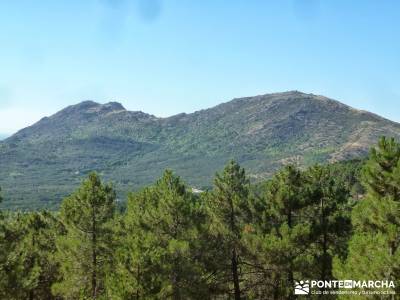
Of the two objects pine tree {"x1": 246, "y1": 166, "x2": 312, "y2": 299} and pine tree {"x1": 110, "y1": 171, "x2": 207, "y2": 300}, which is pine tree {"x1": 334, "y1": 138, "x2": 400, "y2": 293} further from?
pine tree {"x1": 110, "y1": 171, "x2": 207, "y2": 300}

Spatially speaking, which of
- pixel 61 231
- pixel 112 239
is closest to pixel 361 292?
pixel 112 239

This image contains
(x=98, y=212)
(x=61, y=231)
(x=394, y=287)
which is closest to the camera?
(x=394, y=287)

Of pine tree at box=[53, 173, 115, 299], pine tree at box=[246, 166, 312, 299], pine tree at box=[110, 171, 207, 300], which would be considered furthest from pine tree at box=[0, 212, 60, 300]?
pine tree at box=[246, 166, 312, 299]

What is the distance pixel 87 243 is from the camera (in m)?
30.5

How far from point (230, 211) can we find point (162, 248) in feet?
24.4

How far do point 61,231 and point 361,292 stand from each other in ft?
83.8

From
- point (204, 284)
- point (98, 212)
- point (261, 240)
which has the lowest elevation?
point (204, 284)

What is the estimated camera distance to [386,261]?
20094mm

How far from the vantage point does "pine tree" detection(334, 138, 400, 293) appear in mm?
20156

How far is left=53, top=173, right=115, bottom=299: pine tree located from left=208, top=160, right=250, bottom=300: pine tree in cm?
749

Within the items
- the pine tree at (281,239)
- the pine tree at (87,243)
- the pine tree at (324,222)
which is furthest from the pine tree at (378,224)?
the pine tree at (87,243)

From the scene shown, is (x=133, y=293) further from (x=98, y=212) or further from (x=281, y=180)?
(x=281, y=180)

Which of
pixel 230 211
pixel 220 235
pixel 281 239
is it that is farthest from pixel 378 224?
pixel 220 235

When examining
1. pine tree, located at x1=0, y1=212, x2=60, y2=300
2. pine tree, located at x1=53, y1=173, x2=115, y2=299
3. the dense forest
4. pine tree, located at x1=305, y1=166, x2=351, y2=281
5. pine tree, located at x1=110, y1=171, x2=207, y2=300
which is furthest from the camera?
pine tree, located at x1=0, y1=212, x2=60, y2=300
